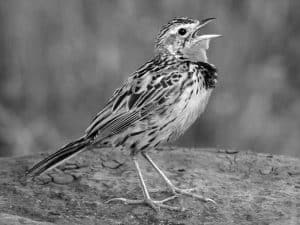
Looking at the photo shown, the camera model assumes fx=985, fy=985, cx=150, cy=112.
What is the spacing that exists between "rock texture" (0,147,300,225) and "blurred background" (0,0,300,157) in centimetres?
261

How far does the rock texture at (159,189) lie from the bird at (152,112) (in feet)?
0.66

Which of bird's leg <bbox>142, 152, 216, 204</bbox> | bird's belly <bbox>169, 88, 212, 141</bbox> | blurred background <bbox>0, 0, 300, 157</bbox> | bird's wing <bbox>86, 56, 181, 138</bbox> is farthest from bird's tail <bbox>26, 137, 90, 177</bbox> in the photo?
blurred background <bbox>0, 0, 300, 157</bbox>

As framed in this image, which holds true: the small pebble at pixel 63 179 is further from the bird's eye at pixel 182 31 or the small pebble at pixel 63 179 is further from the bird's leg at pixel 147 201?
the bird's eye at pixel 182 31

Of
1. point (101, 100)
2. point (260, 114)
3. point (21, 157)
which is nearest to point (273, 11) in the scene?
point (260, 114)

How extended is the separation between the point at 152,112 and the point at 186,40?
0.94 meters

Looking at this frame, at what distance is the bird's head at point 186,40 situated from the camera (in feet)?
31.8

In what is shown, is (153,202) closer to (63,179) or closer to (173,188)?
(173,188)

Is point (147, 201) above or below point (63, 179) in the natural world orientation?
below

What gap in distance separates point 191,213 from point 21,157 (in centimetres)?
246

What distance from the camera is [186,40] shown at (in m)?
9.72

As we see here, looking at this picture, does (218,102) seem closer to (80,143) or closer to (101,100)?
(101,100)

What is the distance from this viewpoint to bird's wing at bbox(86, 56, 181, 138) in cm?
920

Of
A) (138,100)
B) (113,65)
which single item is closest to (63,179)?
(138,100)

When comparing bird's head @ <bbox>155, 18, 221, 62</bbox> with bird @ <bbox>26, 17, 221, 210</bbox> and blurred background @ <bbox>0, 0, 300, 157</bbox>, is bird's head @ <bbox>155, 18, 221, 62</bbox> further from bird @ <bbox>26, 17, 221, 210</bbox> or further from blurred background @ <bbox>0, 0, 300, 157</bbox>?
blurred background @ <bbox>0, 0, 300, 157</bbox>
